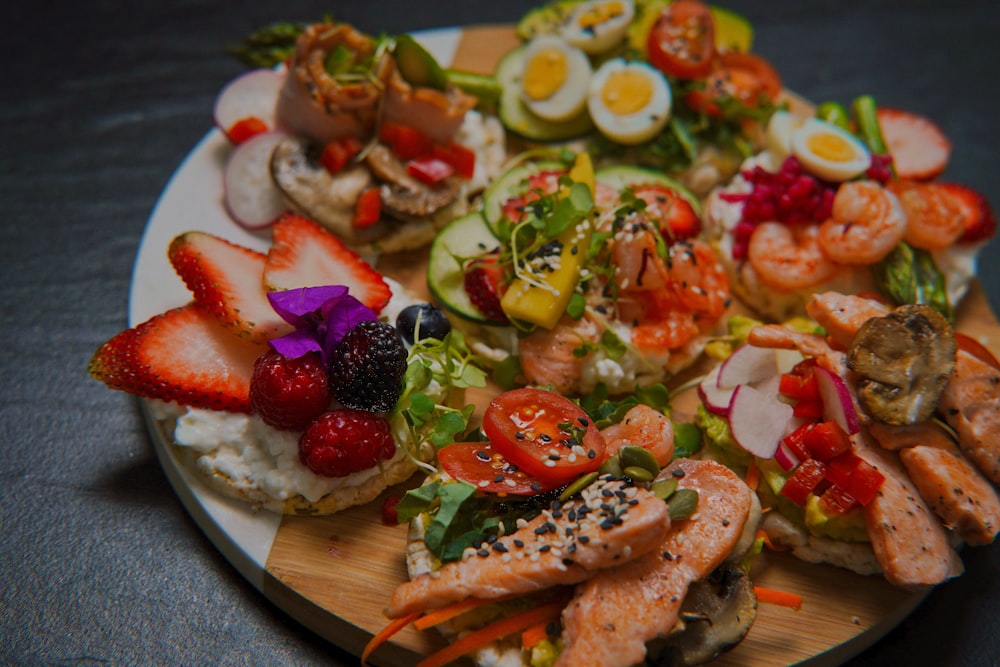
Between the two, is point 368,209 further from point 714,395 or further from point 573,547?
point 573,547

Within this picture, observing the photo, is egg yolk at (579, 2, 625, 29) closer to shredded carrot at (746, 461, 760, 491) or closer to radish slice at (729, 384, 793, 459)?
radish slice at (729, 384, 793, 459)

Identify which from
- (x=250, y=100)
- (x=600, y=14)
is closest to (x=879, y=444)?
(x=600, y=14)

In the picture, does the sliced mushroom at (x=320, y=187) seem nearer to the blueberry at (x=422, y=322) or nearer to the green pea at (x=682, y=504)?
the blueberry at (x=422, y=322)

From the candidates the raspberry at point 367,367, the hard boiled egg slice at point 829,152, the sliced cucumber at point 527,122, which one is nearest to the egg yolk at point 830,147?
the hard boiled egg slice at point 829,152

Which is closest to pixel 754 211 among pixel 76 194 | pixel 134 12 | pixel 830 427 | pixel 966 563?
pixel 830 427

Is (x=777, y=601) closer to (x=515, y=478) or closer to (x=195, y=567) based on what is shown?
(x=515, y=478)

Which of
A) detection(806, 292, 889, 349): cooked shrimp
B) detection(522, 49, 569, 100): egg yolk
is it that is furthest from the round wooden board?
detection(522, 49, 569, 100): egg yolk
